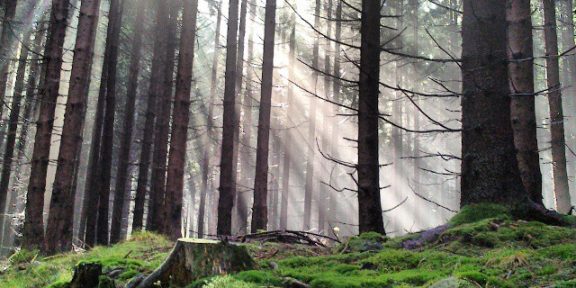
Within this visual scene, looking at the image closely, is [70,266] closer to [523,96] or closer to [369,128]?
[369,128]

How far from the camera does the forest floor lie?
4.15 m

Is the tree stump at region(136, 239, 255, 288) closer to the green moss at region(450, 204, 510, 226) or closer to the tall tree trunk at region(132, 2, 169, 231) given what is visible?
the green moss at region(450, 204, 510, 226)

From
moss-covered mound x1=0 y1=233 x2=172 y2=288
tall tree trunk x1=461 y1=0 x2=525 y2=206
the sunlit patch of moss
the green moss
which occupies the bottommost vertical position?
moss-covered mound x1=0 y1=233 x2=172 y2=288

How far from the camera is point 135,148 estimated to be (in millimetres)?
35375

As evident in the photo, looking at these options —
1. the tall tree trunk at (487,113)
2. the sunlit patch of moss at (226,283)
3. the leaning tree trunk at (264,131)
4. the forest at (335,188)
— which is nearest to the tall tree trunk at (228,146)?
the forest at (335,188)

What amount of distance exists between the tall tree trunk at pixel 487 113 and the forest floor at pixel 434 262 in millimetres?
328

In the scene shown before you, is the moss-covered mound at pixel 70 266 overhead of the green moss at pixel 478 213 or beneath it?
beneath

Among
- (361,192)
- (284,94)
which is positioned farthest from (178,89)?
(284,94)

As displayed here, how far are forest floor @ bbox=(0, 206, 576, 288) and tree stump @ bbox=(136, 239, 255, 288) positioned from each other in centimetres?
31

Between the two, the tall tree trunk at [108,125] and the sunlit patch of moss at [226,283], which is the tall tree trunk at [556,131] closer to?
the tall tree trunk at [108,125]

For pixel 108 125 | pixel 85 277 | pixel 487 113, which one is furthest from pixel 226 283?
pixel 108 125

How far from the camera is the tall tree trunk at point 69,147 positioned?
10234mm

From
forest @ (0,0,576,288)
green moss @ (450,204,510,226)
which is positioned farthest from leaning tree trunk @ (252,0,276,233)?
green moss @ (450,204,510,226)

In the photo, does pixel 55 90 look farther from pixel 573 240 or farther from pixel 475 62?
pixel 573 240
